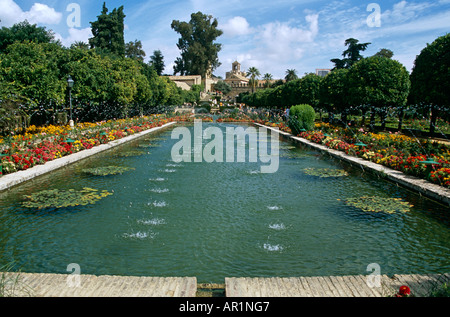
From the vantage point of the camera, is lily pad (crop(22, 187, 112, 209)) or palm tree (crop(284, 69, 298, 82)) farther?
palm tree (crop(284, 69, 298, 82))

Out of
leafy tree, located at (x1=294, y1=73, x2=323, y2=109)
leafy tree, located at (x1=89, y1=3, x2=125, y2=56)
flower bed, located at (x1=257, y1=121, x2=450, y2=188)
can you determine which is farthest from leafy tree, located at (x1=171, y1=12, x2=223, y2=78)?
flower bed, located at (x1=257, y1=121, x2=450, y2=188)

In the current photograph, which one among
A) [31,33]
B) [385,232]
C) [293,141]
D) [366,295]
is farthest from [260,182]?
[31,33]

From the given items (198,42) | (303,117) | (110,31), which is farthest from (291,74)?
(303,117)

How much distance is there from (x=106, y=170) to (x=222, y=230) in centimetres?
536

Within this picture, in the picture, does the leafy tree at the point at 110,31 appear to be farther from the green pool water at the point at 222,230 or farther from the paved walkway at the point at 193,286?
the paved walkway at the point at 193,286

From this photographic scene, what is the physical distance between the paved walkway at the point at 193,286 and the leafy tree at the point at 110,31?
4720 centimetres

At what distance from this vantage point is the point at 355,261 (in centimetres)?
449

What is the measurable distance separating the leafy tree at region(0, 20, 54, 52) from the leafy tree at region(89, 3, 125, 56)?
10.7 metres

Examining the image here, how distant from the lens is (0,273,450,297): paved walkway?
334 centimetres

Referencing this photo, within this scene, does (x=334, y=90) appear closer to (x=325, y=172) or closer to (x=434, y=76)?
(x=434, y=76)

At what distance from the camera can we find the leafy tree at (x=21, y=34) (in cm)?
3231

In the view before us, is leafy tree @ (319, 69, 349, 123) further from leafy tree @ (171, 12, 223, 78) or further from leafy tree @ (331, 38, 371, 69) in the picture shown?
leafy tree @ (171, 12, 223, 78)

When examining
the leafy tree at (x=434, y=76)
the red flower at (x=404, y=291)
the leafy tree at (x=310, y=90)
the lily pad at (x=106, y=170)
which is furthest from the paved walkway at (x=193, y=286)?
the leafy tree at (x=310, y=90)
